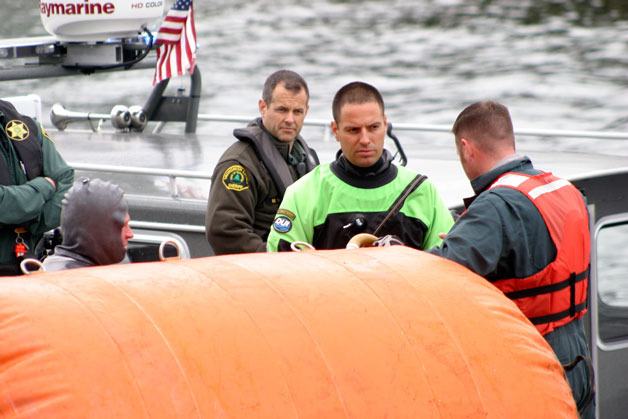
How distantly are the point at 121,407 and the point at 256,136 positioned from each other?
2.54 m

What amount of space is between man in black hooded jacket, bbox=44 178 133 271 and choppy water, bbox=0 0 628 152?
14.0m

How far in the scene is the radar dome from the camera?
7.11m

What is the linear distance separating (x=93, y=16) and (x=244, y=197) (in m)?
2.55

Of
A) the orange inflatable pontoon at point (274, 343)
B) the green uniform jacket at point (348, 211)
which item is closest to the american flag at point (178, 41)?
the green uniform jacket at point (348, 211)

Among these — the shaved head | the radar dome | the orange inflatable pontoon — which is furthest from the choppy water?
the orange inflatable pontoon

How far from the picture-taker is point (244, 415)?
283 centimetres

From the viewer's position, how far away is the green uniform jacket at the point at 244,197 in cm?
492

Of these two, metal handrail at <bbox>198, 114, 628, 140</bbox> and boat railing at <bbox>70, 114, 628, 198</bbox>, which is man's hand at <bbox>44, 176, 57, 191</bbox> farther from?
metal handrail at <bbox>198, 114, 628, 140</bbox>

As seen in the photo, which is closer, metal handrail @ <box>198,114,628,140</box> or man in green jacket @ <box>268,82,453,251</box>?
man in green jacket @ <box>268,82,453,251</box>

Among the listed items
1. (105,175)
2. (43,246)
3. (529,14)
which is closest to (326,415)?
(43,246)

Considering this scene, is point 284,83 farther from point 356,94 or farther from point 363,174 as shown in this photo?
point 363,174

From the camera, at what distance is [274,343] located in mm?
2939

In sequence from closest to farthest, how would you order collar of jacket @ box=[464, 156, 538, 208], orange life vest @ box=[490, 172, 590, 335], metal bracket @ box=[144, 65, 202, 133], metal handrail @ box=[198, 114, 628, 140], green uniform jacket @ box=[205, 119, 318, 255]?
1. orange life vest @ box=[490, 172, 590, 335]
2. collar of jacket @ box=[464, 156, 538, 208]
3. green uniform jacket @ box=[205, 119, 318, 255]
4. metal handrail @ box=[198, 114, 628, 140]
5. metal bracket @ box=[144, 65, 202, 133]

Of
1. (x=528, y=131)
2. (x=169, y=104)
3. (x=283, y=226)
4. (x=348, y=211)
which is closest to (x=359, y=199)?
(x=348, y=211)
